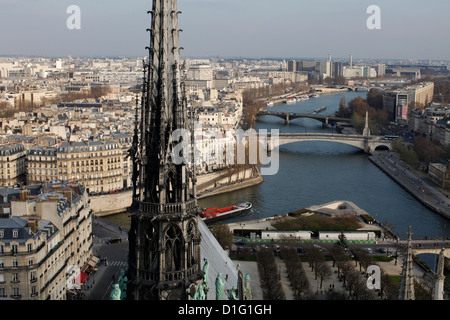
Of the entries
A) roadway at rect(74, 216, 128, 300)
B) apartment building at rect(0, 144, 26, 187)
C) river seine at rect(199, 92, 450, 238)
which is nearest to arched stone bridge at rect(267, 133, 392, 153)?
river seine at rect(199, 92, 450, 238)

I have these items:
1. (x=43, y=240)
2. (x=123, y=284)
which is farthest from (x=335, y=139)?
(x=123, y=284)

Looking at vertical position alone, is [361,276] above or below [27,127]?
below

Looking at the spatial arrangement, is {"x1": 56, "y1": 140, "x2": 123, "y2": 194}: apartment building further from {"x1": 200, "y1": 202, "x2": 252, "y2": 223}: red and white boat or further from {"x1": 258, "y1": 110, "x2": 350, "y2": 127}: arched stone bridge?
{"x1": 258, "y1": 110, "x2": 350, "y2": 127}: arched stone bridge

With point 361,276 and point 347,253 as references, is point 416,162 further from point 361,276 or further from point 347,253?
point 361,276

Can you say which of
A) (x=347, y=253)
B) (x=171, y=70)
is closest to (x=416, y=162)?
(x=347, y=253)

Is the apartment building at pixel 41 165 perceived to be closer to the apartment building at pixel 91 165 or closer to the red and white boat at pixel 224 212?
the apartment building at pixel 91 165

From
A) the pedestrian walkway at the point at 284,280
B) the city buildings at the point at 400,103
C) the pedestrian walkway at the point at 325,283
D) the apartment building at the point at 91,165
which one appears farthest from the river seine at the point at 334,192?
the city buildings at the point at 400,103
